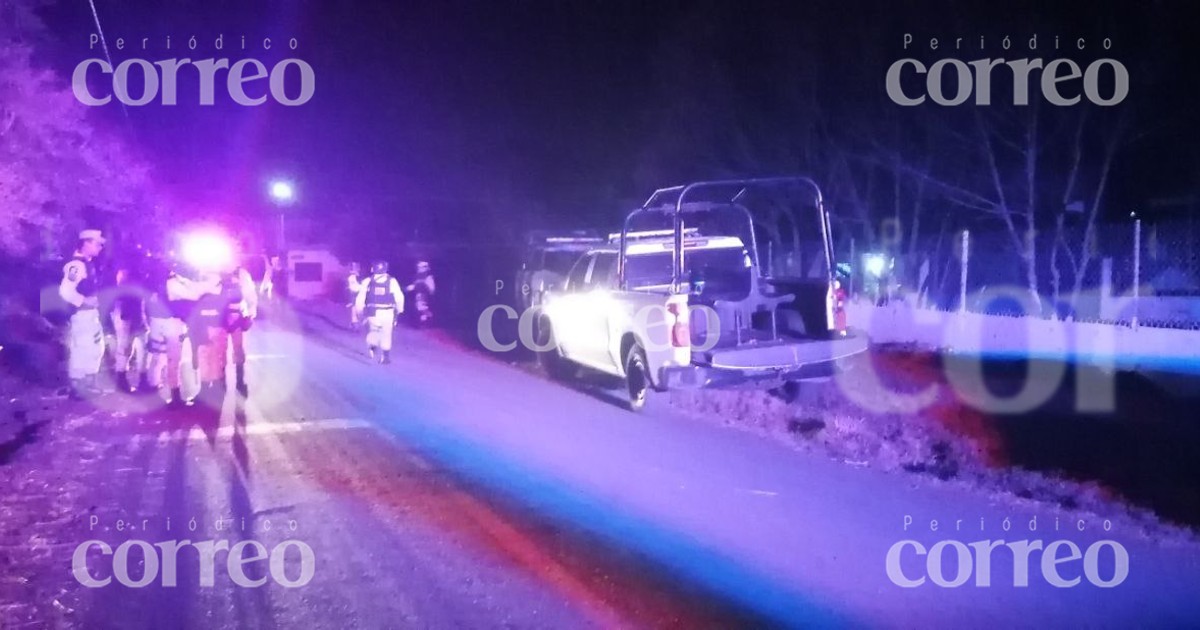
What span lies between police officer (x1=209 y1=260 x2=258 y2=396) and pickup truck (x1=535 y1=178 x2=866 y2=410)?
4073mm

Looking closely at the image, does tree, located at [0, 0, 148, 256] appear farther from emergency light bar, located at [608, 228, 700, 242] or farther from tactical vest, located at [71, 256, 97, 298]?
emergency light bar, located at [608, 228, 700, 242]

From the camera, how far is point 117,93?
10820mm

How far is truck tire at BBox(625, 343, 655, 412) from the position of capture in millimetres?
11527

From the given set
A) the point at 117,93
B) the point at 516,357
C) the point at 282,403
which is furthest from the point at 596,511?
the point at 516,357

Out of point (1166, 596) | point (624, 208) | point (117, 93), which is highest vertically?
point (117, 93)

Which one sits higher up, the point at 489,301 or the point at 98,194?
the point at 98,194

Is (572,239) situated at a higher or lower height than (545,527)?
higher

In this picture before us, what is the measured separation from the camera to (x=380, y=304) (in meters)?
15.1

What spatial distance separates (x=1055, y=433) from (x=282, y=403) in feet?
27.0

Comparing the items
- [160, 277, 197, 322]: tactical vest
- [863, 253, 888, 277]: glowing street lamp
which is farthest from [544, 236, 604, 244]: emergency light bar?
[160, 277, 197, 322]: tactical vest

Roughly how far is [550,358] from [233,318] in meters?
5.18

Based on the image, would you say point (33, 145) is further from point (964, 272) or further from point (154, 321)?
point (964, 272)

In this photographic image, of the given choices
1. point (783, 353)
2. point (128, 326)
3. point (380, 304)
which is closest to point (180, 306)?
point (128, 326)

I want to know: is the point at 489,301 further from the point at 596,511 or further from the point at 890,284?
the point at 596,511
